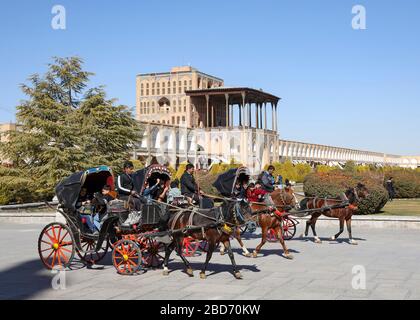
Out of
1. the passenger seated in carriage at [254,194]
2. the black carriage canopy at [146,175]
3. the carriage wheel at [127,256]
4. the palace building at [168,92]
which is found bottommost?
the carriage wheel at [127,256]

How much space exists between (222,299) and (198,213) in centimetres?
246

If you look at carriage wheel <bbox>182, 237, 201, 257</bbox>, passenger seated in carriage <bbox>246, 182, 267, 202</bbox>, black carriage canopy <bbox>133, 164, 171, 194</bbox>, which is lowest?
carriage wheel <bbox>182, 237, 201, 257</bbox>

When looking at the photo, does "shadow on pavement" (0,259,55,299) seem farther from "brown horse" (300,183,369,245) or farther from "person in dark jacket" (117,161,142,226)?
"brown horse" (300,183,369,245)

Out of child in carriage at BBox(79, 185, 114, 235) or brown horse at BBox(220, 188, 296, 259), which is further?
brown horse at BBox(220, 188, 296, 259)

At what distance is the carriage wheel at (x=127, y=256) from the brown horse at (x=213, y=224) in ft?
1.89

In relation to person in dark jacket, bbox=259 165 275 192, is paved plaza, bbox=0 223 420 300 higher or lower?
lower

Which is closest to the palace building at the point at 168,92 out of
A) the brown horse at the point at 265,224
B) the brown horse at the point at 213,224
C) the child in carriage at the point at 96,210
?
the brown horse at the point at 265,224

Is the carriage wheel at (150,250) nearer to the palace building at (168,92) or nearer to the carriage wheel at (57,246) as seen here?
the carriage wheel at (57,246)

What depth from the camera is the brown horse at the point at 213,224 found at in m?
9.80

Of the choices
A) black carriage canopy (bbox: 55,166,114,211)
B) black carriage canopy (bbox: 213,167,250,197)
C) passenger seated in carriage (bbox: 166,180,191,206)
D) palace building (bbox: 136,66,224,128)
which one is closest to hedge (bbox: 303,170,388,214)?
black carriage canopy (bbox: 213,167,250,197)

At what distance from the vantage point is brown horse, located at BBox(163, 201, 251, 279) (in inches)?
386

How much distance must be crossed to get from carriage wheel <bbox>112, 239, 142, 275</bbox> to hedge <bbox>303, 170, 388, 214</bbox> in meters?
11.5

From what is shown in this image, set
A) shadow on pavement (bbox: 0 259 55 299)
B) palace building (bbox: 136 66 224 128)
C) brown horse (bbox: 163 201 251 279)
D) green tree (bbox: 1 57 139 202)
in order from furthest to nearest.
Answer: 1. palace building (bbox: 136 66 224 128)
2. green tree (bbox: 1 57 139 202)
3. brown horse (bbox: 163 201 251 279)
4. shadow on pavement (bbox: 0 259 55 299)
